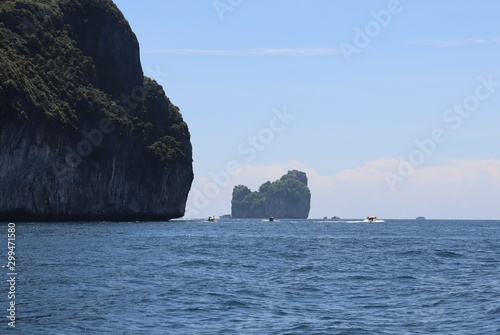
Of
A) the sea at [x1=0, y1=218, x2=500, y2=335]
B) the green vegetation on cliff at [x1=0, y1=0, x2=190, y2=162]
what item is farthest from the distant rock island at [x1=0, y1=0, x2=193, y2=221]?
the sea at [x1=0, y1=218, x2=500, y2=335]

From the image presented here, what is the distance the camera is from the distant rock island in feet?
355

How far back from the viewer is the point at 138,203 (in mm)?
148000

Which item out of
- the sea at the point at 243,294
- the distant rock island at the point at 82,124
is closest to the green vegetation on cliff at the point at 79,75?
the distant rock island at the point at 82,124

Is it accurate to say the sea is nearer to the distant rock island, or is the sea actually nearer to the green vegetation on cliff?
the distant rock island

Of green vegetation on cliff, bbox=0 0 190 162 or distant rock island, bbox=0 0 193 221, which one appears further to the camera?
green vegetation on cliff, bbox=0 0 190 162

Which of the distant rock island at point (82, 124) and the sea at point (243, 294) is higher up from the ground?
the distant rock island at point (82, 124)

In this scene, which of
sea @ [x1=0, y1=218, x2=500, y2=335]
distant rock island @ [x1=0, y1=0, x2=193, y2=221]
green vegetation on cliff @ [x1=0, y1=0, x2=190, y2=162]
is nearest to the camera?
sea @ [x1=0, y1=218, x2=500, y2=335]

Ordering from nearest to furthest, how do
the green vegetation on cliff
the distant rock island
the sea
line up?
the sea
the distant rock island
the green vegetation on cliff

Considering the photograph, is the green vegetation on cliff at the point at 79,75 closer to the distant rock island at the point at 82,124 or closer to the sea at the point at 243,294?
the distant rock island at the point at 82,124

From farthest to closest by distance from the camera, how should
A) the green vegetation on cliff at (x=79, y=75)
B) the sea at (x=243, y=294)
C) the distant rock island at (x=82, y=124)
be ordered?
the green vegetation on cliff at (x=79, y=75), the distant rock island at (x=82, y=124), the sea at (x=243, y=294)

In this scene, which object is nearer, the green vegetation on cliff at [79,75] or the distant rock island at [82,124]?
the distant rock island at [82,124]

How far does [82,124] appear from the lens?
132000mm

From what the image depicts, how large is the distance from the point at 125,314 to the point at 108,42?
13502 cm

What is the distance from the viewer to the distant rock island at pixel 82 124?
108 metres
